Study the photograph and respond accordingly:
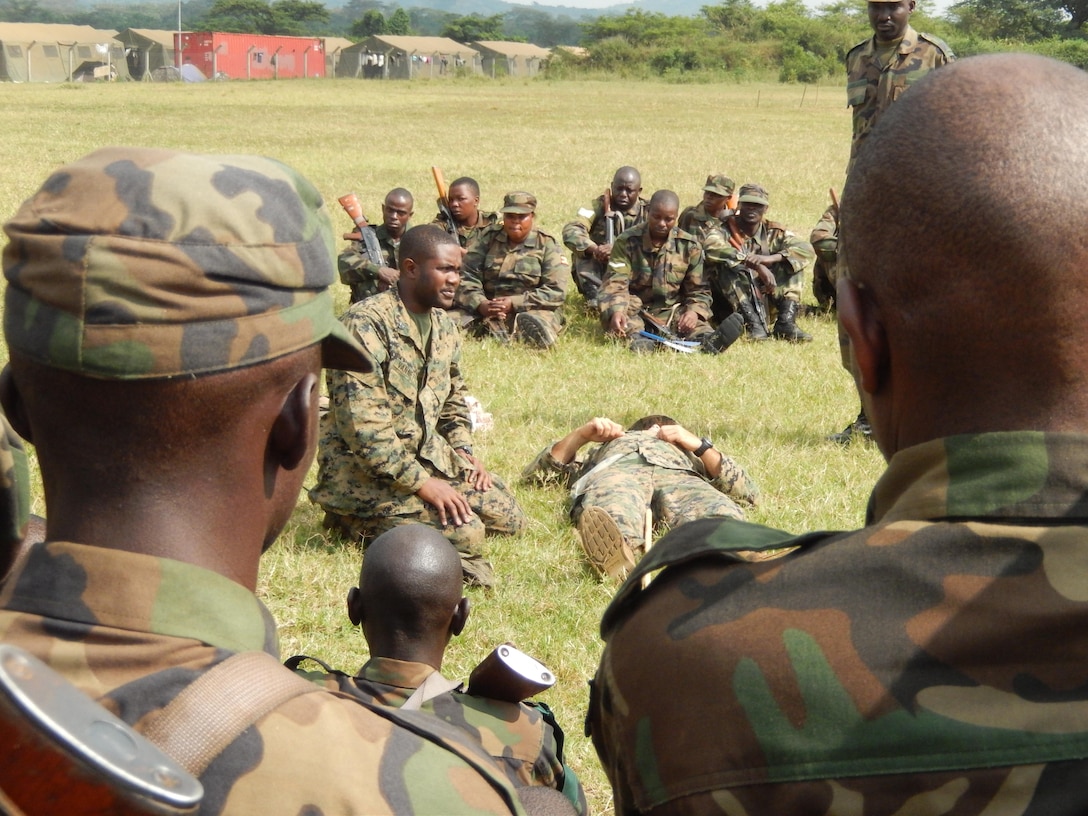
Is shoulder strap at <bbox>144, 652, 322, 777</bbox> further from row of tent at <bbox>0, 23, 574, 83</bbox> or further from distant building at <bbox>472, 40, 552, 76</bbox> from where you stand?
distant building at <bbox>472, 40, 552, 76</bbox>

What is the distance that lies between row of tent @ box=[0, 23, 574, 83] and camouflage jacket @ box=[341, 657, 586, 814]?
194 ft

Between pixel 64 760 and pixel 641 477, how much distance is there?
5.10 metres

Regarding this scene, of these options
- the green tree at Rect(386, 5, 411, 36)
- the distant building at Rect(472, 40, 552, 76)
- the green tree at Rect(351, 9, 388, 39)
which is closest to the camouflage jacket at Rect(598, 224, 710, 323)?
the distant building at Rect(472, 40, 552, 76)

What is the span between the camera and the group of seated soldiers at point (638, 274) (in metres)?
9.73

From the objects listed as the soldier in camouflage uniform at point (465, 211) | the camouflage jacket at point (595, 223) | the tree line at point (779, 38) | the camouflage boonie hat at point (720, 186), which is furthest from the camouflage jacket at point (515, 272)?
the tree line at point (779, 38)

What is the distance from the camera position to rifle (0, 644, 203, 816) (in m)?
0.82

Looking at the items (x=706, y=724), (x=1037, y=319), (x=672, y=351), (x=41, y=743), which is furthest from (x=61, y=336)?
(x=672, y=351)

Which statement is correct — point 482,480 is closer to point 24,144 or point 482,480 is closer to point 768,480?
point 768,480

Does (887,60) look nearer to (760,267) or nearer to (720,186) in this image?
(760,267)

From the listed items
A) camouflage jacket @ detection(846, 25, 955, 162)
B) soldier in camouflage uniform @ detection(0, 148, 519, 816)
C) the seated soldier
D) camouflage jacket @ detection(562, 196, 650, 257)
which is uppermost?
camouflage jacket @ detection(846, 25, 955, 162)

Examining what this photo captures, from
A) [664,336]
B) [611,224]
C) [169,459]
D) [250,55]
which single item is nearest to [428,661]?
[169,459]

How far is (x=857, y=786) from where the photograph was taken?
1.31 metres

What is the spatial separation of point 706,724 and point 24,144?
22811 mm

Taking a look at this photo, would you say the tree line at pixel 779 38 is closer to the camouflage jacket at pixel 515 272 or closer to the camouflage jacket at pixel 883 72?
the camouflage jacket at pixel 515 272
